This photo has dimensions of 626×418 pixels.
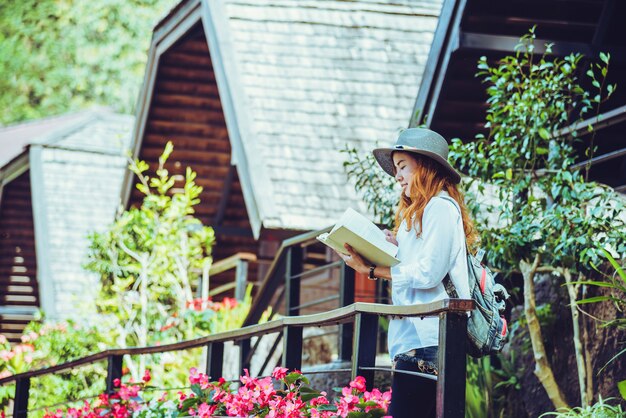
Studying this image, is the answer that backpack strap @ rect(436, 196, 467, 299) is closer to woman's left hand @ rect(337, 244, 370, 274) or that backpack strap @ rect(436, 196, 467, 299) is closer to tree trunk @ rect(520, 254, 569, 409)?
woman's left hand @ rect(337, 244, 370, 274)

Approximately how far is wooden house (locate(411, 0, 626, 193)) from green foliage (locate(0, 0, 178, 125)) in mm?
26986

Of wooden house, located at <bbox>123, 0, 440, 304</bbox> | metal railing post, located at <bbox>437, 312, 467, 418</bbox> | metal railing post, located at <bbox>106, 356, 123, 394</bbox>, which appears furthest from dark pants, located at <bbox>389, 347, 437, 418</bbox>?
wooden house, located at <bbox>123, 0, 440, 304</bbox>

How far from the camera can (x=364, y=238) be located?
4.54 m

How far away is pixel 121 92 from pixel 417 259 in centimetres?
3197

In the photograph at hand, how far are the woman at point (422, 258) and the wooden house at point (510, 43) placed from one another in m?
3.68

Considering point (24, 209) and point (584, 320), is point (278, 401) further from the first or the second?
point (24, 209)

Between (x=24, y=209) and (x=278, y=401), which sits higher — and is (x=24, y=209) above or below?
above

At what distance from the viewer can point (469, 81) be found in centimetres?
889

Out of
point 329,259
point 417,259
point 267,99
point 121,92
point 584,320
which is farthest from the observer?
point 121,92

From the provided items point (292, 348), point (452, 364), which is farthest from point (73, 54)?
point (452, 364)

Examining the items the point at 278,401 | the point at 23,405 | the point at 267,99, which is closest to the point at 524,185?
the point at 278,401

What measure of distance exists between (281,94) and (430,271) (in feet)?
24.4

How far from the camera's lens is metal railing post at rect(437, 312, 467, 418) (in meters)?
4.09

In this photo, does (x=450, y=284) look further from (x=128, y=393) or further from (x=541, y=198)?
(x=128, y=393)
